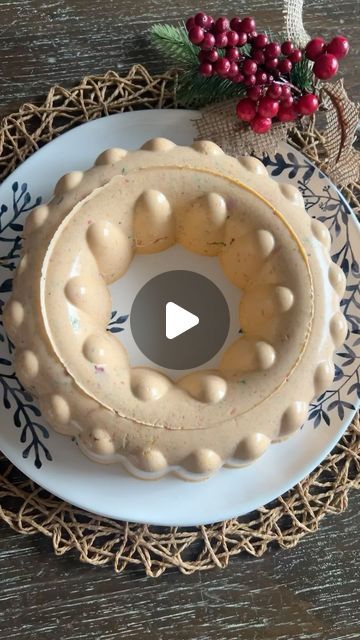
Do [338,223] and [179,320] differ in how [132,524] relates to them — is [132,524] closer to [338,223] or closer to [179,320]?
[179,320]

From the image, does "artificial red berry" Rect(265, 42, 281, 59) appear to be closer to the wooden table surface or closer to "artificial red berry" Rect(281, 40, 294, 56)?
"artificial red berry" Rect(281, 40, 294, 56)

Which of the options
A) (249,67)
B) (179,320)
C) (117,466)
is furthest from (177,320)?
(249,67)

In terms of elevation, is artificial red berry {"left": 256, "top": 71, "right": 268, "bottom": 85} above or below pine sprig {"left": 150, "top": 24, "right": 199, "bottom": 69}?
below

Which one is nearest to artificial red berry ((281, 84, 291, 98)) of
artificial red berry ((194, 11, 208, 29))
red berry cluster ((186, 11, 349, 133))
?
red berry cluster ((186, 11, 349, 133))

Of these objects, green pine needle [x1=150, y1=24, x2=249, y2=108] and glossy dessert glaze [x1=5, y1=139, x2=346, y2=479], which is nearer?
glossy dessert glaze [x1=5, y1=139, x2=346, y2=479]

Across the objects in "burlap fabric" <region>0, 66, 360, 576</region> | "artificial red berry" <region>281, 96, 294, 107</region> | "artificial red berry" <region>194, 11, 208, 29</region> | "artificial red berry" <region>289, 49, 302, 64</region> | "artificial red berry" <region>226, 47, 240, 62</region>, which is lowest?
"burlap fabric" <region>0, 66, 360, 576</region>

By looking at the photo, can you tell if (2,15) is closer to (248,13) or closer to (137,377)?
(248,13)
